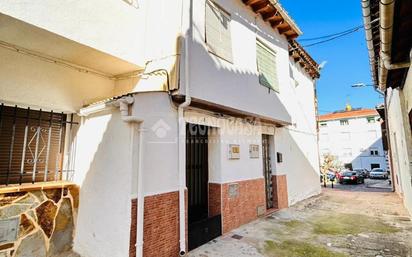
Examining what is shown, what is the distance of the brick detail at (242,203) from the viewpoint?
22.4 feet

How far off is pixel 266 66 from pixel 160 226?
281 inches

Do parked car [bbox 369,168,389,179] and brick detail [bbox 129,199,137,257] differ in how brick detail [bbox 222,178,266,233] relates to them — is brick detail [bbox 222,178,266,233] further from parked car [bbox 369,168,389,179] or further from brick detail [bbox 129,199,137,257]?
parked car [bbox 369,168,389,179]

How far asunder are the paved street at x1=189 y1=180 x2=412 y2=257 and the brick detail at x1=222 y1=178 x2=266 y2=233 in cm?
26

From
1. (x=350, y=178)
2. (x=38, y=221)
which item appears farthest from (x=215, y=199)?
(x=350, y=178)

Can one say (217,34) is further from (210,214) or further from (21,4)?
(210,214)

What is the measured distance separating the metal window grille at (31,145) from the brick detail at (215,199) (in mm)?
3909

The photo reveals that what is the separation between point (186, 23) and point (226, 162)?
4126mm

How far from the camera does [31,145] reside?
5449 millimetres

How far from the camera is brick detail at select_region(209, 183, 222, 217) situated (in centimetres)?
668

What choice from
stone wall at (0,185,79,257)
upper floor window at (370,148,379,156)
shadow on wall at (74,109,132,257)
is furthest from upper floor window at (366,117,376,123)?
stone wall at (0,185,79,257)

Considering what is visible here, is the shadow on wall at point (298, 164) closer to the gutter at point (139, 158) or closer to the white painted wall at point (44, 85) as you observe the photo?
the gutter at point (139, 158)

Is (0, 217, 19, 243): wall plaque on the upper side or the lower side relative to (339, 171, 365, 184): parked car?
upper

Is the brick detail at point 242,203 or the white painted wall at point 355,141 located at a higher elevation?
the white painted wall at point 355,141

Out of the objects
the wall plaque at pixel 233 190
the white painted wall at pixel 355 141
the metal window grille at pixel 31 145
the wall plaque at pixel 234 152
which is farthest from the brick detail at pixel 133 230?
the white painted wall at pixel 355 141
